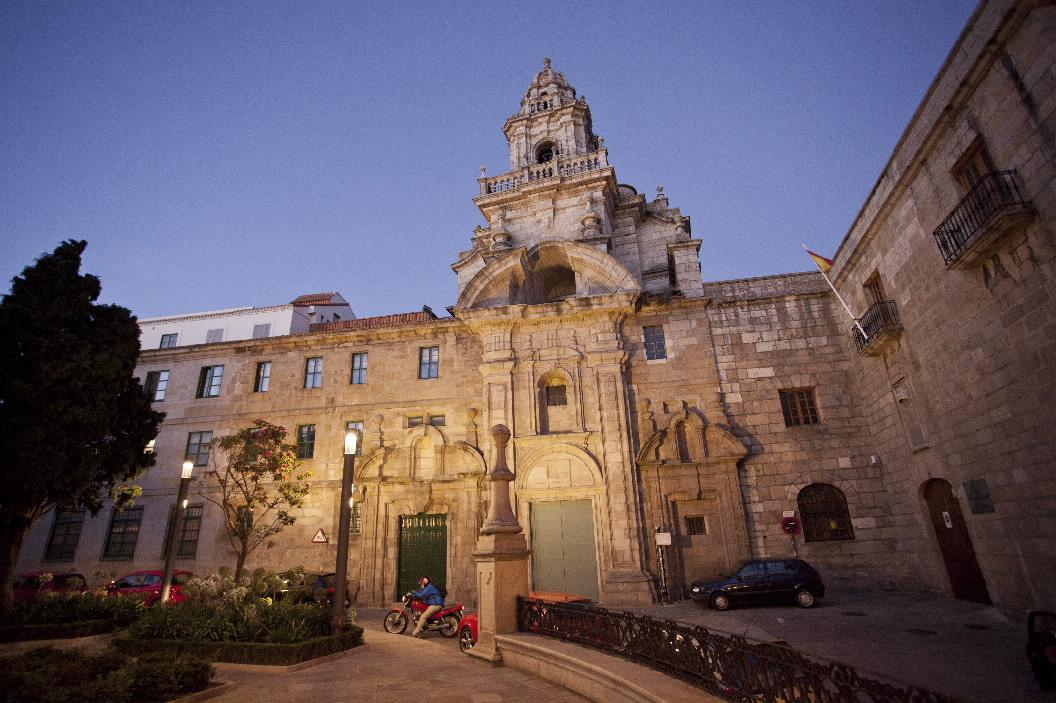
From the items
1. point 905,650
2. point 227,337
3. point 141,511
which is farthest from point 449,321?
point 227,337

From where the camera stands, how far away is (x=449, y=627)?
12.4 metres

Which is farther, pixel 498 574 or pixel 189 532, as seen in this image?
pixel 189 532

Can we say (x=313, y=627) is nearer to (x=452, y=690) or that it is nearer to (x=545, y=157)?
(x=452, y=690)

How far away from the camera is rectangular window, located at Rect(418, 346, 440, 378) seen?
21297 millimetres

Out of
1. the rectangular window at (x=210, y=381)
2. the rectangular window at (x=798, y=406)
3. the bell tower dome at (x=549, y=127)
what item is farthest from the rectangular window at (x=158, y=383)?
the rectangular window at (x=798, y=406)

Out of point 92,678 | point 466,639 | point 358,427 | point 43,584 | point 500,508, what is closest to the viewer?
point 92,678

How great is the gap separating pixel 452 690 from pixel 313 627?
4.47 m

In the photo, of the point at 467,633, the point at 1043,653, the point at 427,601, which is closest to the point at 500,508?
the point at 467,633

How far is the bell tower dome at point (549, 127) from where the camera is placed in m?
25.3

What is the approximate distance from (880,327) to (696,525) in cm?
829

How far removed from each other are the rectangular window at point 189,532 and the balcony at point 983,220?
83.9 feet

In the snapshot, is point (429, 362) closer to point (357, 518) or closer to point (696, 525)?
point (357, 518)

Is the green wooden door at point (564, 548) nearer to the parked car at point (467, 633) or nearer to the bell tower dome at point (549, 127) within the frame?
the parked car at point (467, 633)

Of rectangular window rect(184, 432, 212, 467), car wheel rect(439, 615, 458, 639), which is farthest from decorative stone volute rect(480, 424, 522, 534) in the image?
rectangular window rect(184, 432, 212, 467)
